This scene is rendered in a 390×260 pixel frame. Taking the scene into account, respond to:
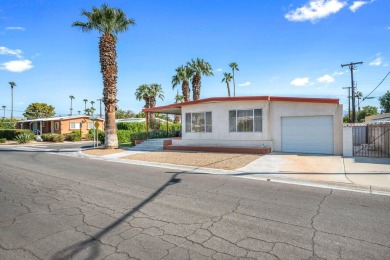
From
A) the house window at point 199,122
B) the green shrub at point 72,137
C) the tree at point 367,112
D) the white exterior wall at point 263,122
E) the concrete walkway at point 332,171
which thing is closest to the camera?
the concrete walkway at point 332,171

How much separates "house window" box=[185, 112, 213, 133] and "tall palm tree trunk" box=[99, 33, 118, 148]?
6282 millimetres

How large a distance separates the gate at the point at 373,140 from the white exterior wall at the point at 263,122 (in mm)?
2145

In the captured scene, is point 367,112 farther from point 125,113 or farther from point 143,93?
point 125,113

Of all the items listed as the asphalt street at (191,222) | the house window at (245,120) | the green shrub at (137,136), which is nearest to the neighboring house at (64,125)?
the green shrub at (137,136)

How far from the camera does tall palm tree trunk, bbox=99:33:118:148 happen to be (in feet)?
66.0

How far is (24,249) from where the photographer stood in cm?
396

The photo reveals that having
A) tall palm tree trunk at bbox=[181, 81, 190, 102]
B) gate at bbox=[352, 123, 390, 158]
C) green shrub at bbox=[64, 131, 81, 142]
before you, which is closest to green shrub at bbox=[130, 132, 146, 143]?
tall palm tree trunk at bbox=[181, 81, 190, 102]

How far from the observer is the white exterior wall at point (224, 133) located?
1630cm

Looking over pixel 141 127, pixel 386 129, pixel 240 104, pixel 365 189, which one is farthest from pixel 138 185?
pixel 141 127

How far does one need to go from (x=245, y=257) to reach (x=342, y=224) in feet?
7.91

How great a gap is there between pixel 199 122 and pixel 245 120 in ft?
12.1

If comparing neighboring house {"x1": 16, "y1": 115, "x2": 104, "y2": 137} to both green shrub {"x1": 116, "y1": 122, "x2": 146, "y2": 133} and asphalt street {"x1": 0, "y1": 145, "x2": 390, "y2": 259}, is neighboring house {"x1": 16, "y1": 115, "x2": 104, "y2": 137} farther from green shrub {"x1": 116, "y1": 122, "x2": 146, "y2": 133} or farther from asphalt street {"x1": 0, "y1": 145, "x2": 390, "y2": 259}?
asphalt street {"x1": 0, "y1": 145, "x2": 390, "y2": 259}

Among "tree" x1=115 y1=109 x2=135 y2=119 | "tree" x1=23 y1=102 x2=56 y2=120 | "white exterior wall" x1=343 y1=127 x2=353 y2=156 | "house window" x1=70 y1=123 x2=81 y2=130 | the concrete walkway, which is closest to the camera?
the concrete walkway

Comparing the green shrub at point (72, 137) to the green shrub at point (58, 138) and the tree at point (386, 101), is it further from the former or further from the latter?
the tree at point (386, 101)
